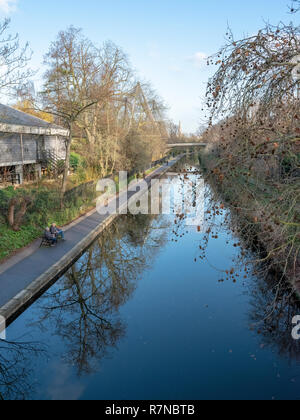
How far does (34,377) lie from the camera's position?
5.84 metres

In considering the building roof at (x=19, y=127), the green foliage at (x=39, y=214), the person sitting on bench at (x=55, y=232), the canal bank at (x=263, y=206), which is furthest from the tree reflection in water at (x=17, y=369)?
the building roof at (x=19, y=127)

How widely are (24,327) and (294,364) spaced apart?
5.74 metres

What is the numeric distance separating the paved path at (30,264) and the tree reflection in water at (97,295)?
62 cm

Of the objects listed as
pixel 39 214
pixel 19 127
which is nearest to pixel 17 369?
pixel 39 214

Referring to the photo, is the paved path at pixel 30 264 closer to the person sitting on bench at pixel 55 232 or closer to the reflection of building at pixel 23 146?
the person sitting on bench at pixel 55 232

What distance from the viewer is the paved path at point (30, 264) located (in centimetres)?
796

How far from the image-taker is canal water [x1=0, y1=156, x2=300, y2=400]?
5691 millimetres

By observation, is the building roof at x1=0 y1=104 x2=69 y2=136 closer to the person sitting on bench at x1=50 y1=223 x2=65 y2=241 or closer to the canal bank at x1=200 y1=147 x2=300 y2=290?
the person sitting on bench at x1=50 y1=223 x2=65 y2=241

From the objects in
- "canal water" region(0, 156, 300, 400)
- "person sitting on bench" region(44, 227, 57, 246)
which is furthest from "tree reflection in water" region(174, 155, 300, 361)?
"person sitting on bench" region(44, 227, 57, 246)

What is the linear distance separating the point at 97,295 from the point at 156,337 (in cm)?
267

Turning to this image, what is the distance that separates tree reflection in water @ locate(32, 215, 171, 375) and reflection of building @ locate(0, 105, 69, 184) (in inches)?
320

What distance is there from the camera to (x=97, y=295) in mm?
9211
